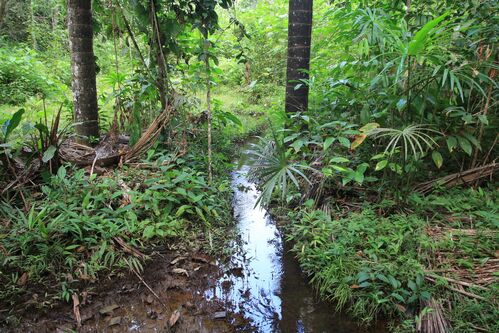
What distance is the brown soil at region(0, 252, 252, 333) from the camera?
2.40 m

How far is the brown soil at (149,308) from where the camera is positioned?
2.40 m

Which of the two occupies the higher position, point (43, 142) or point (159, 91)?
point (159, 91)

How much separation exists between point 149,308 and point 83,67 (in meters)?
2.95

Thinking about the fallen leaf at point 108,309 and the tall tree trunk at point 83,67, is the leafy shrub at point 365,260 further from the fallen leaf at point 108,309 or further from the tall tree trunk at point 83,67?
the tall tree trunk at point 83,67

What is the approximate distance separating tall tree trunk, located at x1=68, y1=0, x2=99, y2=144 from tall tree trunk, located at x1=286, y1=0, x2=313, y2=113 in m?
2.47

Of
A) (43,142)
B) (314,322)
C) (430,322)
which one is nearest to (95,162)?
(43,142)

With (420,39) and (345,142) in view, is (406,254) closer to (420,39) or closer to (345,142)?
(345,142)

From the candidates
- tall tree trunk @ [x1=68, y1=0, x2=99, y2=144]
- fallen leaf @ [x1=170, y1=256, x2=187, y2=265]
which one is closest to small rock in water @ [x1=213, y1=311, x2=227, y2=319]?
fallen leaf @ [x1=170, y1=256, x2=187, y2=265]

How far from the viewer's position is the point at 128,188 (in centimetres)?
349

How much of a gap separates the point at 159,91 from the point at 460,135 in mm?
3578

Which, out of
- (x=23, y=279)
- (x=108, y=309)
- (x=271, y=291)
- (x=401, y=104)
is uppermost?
(x=401, y=104)

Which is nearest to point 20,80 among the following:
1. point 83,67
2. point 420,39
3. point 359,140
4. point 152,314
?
point 83,67

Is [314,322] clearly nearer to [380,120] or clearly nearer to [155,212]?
[155,212]

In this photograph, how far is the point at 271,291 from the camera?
9.58 feet
